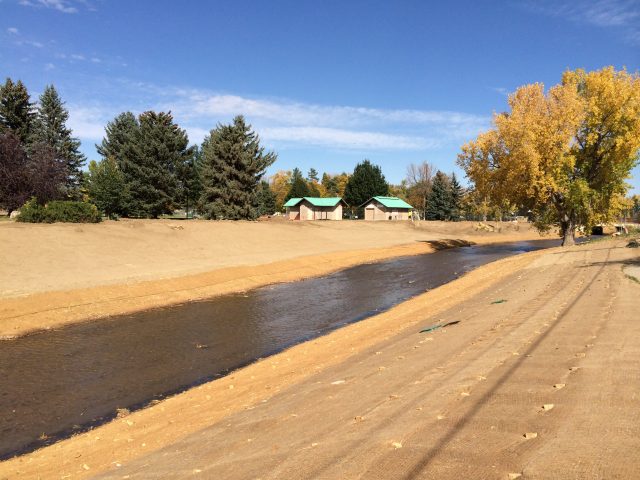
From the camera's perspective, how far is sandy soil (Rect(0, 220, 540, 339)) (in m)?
18.3

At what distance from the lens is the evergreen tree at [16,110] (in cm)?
6056

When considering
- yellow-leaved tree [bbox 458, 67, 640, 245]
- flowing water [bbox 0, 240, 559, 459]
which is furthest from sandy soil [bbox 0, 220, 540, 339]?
yellow-leaved tree [bbox 458, 67, 640, 245]

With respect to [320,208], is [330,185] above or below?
above

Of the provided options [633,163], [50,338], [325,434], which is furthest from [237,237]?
[325,434]

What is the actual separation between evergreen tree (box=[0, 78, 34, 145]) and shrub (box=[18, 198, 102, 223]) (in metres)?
34.5

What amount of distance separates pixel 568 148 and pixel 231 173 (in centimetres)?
3727

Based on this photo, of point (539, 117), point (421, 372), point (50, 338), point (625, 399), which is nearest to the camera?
point (625, 399)

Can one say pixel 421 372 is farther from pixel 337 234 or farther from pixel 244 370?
pixel 337 234

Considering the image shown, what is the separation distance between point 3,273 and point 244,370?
640 inches

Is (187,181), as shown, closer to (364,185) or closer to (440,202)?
(364,185)

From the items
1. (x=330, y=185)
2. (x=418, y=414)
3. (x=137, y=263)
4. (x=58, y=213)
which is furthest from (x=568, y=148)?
Result: (x=330, y=185)

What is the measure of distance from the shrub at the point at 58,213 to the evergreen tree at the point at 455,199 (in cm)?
7471

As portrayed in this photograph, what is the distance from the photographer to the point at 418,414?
18.5 feet

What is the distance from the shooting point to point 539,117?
3494cm
